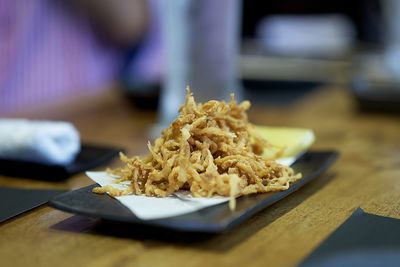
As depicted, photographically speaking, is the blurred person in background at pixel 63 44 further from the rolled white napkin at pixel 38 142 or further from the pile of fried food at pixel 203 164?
the pile of fried food at pixel 203 164

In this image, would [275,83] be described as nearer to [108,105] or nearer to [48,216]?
[108,105]

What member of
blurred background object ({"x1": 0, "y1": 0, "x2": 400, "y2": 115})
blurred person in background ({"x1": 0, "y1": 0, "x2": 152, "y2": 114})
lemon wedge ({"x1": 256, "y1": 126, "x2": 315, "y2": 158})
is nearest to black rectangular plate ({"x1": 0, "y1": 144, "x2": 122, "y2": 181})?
lemon wedge ({"x1": 256, "y1": 126, "x2": 315, "y2": 158})

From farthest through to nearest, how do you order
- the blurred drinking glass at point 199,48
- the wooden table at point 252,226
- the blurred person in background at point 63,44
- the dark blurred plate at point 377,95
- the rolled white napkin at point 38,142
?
the blurred person in background at point 63,44 → the dark blurred plate at point 377,95 → the blurred drinking glass at point 199,48 → the rolled white napkin at point 38,142 → the wooden table at point 252,226

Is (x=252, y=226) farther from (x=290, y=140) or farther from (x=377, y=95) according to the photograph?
(x=377, y=95)

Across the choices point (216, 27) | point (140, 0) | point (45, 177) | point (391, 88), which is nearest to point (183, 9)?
point (216, 27)

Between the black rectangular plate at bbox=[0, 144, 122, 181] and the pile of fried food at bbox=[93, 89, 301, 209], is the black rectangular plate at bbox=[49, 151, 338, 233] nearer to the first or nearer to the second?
the pile of fried food at bbox=[93, 89, 301, 209]

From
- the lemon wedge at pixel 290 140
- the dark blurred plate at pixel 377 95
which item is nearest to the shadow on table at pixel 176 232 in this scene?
the lemon wedge at pixel 290 140

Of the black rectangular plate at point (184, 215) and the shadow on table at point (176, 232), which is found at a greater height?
the black rectangular plate at point (184, 215)

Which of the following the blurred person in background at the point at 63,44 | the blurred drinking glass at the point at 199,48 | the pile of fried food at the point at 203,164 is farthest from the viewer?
the blurred person in background at the point at 63,44
